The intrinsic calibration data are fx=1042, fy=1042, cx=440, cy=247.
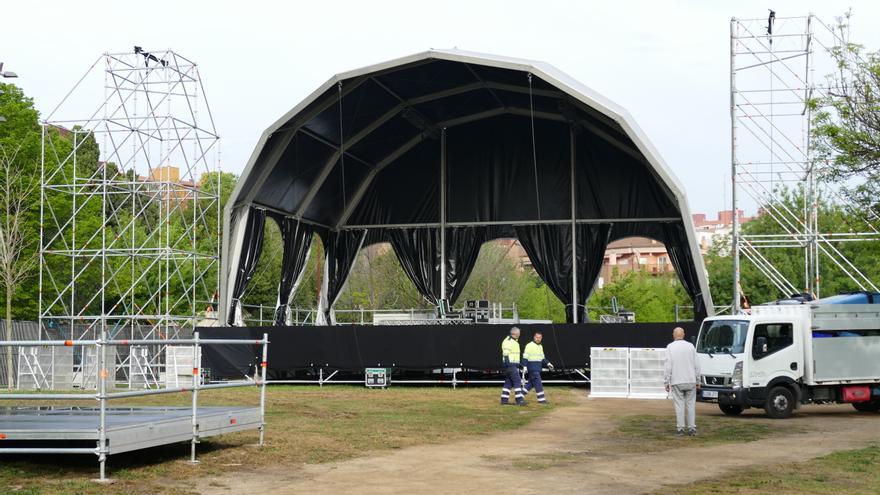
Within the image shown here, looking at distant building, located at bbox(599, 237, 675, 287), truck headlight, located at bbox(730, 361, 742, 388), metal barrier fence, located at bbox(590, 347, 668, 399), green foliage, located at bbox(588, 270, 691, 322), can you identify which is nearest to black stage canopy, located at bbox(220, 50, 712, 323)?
metal barrier fence, located at bbox(590, 347, 668, 399)

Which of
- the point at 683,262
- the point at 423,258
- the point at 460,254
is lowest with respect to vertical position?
the point at 683,262

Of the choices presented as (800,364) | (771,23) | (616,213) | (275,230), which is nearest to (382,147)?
(616,213)

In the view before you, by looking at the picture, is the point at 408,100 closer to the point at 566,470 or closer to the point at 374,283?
the point at 566,470

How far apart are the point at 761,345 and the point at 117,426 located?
13101 millimetres

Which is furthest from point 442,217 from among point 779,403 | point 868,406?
point 779,403

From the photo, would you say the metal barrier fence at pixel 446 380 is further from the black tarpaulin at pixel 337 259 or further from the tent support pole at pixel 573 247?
the black tarpaulin at pixel 337 259

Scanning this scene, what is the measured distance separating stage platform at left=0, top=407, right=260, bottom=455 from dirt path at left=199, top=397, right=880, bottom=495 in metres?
0.91

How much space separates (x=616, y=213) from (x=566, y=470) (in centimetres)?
2513

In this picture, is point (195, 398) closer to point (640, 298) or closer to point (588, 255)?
point (588, 255)

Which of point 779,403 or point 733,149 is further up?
point 733,149

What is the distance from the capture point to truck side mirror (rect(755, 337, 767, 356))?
19886mm

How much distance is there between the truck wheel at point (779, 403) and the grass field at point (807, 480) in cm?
634

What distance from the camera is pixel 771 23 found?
32156 mm

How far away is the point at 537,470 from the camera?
12.1 metres
